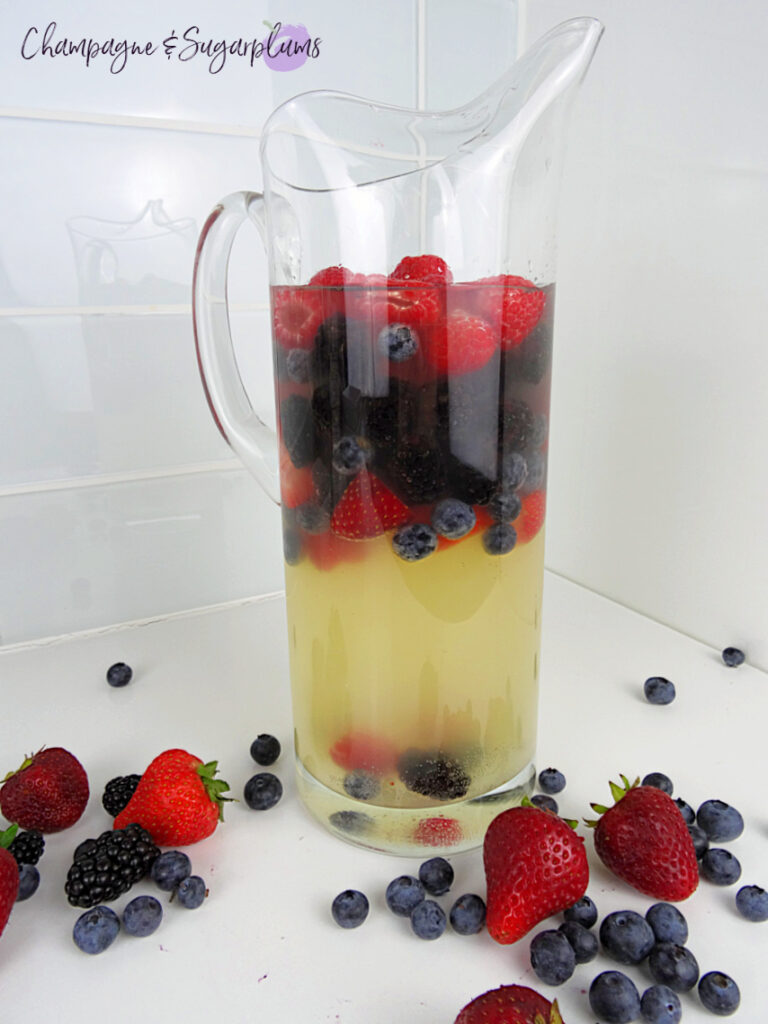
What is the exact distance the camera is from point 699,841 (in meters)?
0.62

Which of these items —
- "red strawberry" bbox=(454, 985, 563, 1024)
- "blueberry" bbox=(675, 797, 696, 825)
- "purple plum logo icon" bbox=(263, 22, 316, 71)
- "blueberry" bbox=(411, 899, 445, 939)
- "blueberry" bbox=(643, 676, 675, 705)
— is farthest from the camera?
"purple plum logo icon" bbox=(263, 22, 316, 71)

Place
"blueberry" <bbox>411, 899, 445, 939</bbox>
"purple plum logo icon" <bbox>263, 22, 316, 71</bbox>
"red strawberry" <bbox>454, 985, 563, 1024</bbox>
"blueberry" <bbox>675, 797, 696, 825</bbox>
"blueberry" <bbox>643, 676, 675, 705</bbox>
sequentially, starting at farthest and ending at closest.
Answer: "purple plum logo icon" <bbox>263, 22, 316, 71</bbox>
"blueberry" <bbox>643, 676, 675, 705</bbox>
"blueberry" <bbox>675, 797, 696, 825</bbox>
"blueberry" <bbox>411, 899, 445, 939</bbox>
"red strawberry" <bbox>454, 985, 563, 1024</bbox>

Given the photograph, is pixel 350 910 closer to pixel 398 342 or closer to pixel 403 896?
pixel 403 896

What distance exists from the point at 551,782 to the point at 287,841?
0.23m

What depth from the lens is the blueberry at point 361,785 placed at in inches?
24.4

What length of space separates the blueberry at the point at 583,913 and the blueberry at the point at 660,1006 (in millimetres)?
61

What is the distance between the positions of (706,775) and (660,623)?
14.2 inches

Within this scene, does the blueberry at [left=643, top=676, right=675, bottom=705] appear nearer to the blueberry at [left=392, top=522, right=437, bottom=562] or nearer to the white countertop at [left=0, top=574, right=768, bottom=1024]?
the white countertop at [left=0, top=574, right=768, bottom=1024]

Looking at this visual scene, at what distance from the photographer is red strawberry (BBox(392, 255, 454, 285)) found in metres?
0.53

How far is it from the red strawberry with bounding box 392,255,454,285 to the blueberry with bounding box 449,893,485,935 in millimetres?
418

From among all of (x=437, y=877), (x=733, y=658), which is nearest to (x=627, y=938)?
(x=437, y=877)

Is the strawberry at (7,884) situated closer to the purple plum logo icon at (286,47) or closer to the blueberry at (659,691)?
the blueberry at (659,691)

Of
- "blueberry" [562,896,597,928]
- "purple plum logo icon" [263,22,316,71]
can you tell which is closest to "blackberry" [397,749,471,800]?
"blueberry" [562,896,597,928]

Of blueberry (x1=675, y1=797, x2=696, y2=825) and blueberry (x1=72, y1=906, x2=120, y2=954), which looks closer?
blueberry (x1=72, y1=906, x2=120, y2=954)
